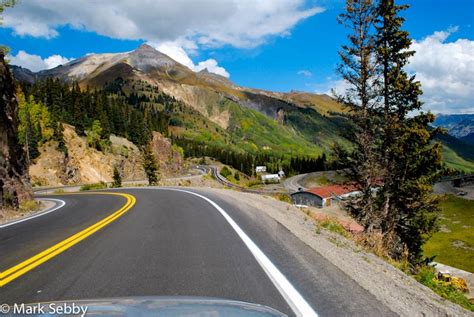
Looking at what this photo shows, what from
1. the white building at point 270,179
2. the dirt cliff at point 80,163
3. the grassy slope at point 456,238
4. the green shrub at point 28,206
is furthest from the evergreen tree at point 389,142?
the white building at point 270,179

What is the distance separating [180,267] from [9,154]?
16.4m

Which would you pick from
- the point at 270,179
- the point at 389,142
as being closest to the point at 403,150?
the point at 389,142

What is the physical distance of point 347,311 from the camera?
4.07 meters

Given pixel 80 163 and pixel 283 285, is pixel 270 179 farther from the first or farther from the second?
pixel 283 285

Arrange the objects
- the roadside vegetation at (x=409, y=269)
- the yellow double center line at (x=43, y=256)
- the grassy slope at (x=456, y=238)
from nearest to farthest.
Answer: the yellow double center line at (x=43, y=256) < the roadside vegetation at (x=409, y=269) < the grassy slope at (x=456, y=238)

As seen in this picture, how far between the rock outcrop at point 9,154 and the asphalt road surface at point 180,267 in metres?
6.76

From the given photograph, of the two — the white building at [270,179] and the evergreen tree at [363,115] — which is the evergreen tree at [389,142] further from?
the white building at [270,179]

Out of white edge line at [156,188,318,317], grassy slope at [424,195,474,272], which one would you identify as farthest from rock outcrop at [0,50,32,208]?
grassy slope at [424,195,474,272]

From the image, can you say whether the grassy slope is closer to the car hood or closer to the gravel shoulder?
the gravel shoulder

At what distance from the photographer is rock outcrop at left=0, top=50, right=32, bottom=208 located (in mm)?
15764

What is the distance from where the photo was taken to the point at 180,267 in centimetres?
575

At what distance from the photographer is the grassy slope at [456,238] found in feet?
141

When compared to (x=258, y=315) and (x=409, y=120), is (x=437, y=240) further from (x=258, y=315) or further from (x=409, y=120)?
(x=258, y=315)

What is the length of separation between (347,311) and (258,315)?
5.25 ft
